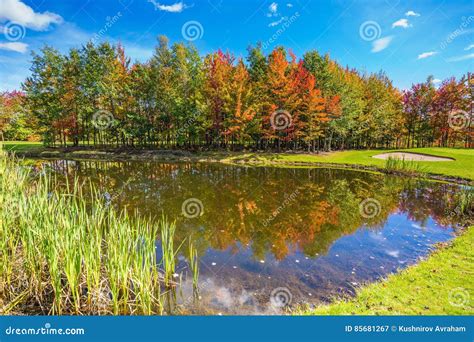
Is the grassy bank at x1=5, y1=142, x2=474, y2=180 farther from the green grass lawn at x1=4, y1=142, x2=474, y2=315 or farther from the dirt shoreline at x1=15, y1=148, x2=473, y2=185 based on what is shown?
the green grass lawn at x1=4, y1=142, x2=474, y2=315

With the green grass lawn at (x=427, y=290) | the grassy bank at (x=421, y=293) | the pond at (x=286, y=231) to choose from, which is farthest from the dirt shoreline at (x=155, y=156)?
the grassy bank at (x=421, y=293)

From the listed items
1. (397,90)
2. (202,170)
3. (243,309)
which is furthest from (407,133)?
(243,309)

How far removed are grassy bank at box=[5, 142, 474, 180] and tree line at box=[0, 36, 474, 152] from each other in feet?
9.30

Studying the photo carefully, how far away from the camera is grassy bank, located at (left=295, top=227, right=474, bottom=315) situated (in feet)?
18.1

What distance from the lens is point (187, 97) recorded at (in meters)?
38.5

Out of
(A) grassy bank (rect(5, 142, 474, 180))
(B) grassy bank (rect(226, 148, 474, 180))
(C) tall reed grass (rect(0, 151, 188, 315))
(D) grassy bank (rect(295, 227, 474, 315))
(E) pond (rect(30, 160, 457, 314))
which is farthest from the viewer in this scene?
(A) grassy bank (rect(5, 142, 474, 180))

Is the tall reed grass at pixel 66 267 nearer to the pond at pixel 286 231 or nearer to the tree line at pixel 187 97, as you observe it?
the pond at pixel 286 231

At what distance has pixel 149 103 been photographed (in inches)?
1622

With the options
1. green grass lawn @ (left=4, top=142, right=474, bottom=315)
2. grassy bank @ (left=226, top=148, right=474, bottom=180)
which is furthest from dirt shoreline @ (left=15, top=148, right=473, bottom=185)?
green grass lawn @ (left=4, top=142, right=474, bottom=315)

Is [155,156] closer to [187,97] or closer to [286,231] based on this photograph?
[187,97]

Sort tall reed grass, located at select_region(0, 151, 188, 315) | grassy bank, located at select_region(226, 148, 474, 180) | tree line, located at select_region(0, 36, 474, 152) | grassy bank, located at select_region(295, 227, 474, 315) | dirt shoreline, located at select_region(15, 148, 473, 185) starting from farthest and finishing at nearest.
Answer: tree line, located at select_region(0, 36, 474, 152) < dirt shoreline, located at select_region(15, 148, 473, 185) < grassy bank, located at select_region(226, 148, 474, 180) < grassy bank, located at select_region(295, 227, 474, 315) < tall reed grass, located at select_region(0, 151, 188, 315)

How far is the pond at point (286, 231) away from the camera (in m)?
6.78
